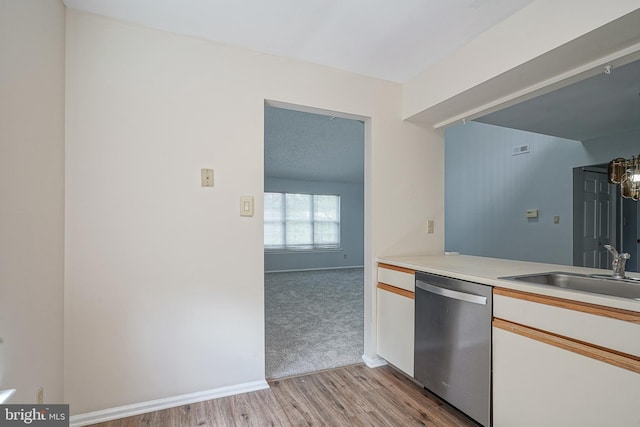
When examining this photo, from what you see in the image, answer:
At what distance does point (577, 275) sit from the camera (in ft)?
5.74

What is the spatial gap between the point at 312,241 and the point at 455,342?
6.39m

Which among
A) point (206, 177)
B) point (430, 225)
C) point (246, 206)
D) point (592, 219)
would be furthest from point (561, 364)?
point (592, 219)

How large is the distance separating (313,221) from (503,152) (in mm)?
4531

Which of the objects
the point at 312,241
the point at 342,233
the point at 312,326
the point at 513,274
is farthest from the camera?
the point at 342,233

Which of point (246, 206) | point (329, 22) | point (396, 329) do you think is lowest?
point (396, 329)

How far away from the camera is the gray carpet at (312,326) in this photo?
103 inches

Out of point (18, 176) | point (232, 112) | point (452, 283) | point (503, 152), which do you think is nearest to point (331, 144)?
point (503, 152)

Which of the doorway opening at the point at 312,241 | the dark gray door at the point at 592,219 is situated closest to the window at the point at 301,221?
the doorway opening at the point at 312,241

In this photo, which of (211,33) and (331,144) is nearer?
(211,33)

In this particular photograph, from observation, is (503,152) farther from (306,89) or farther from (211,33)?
(211,33)

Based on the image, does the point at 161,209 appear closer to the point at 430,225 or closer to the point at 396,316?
the point at 396,316

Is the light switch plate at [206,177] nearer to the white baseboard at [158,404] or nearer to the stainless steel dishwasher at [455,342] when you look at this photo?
the white baseboard at [158,404]

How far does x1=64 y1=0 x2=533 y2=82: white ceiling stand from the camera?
5.77ft

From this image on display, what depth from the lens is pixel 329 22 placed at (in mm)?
1913
